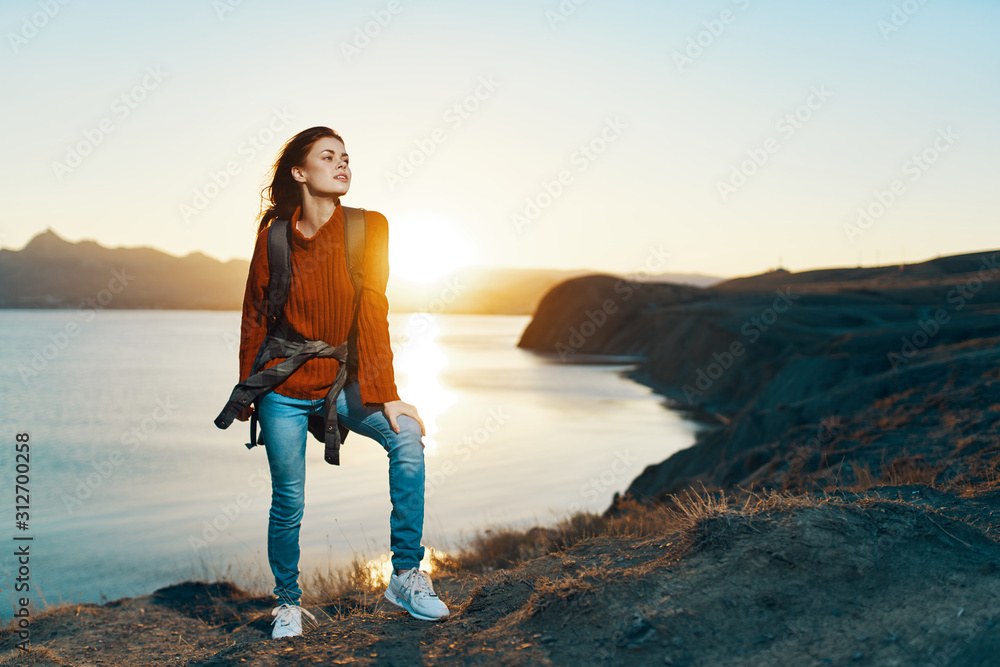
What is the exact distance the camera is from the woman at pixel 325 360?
11.1ft

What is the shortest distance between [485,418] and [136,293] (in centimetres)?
19695

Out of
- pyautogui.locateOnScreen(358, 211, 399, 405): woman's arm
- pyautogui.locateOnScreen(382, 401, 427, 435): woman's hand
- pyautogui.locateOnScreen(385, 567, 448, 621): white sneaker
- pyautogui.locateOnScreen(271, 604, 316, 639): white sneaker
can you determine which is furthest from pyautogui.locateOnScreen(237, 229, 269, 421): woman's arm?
pyautogui.locateOnScreen(385, 567, 448, 621): white sneaker

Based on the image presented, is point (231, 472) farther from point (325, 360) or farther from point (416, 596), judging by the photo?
point (325, 360)

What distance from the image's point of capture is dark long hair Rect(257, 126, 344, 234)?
11.5ft

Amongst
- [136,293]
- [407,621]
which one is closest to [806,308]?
[407,621]

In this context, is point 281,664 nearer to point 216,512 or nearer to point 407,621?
point 407,621

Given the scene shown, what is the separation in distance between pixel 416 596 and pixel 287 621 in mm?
697

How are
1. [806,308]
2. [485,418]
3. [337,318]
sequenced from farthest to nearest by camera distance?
[806,308] < [485,418] < [337,318]

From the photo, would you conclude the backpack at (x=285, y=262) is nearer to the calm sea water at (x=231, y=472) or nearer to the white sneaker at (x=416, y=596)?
the white sneaker at (x=416, y=596)

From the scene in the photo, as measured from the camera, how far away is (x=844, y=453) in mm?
9453

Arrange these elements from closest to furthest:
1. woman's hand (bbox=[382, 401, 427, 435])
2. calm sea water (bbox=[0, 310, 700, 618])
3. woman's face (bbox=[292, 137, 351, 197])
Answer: woman's hand (bbox=[382, 401, 427, 435])
woman's face (bbox=[292, 137, 351, 197])
calm sea water (bbox=[0, 310, 700, 618])

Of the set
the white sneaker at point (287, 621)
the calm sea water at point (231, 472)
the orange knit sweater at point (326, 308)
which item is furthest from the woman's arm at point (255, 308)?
the calm sea water at point (231, 472)

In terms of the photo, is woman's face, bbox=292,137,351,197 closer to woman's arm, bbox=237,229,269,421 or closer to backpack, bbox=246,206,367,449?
backpack, bbox=246,206,367,449

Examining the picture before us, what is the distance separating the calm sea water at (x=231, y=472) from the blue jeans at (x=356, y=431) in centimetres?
449
